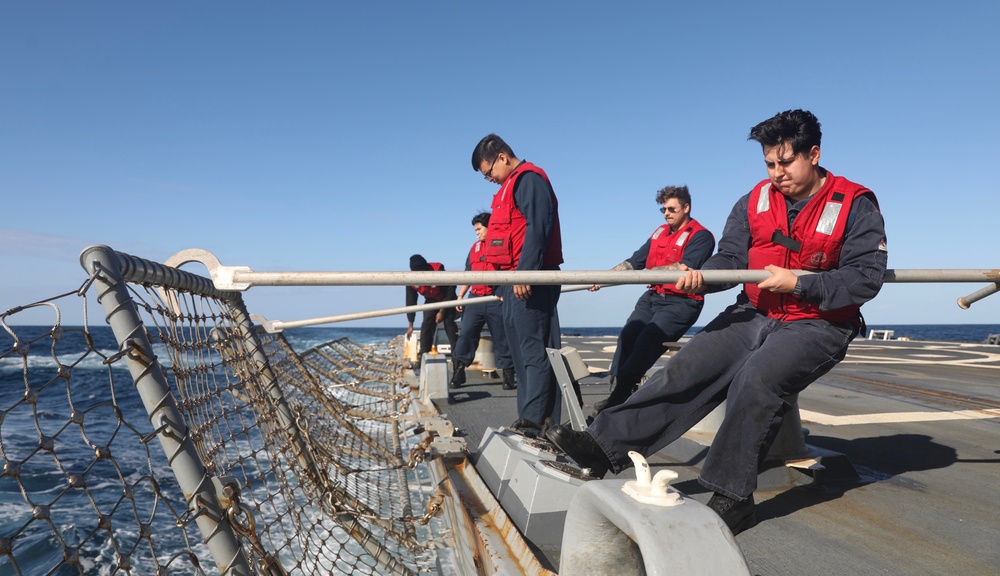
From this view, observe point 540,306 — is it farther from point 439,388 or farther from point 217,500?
point 439,388

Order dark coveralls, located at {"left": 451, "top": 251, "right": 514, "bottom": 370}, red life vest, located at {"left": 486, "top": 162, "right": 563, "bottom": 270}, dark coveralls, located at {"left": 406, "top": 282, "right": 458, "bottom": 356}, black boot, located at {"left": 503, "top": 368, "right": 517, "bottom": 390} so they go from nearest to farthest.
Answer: red life vest, located at {"left": 486, "top": 162, "right": 563, "bottom": 270} → dark coveralls, located at {"left": 451, "top": 251, "right": 514, "bottom": 370} → black boot, located at {"left": 503, "top": 368, "right": 517, "bottom": 390} → dark coveralls, located at {"left": 406, "top": 282, "right": 458, "bottom": 356}

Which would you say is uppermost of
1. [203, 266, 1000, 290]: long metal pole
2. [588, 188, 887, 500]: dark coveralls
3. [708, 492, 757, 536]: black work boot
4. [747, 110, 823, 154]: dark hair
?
[747, 110, 823, 154]: dark hair

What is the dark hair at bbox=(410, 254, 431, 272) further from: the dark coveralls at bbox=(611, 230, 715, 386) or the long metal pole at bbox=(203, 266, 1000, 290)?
the long metal pole at bbox=(203, 266, 1000, 290)

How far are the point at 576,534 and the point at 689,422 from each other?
1.28m

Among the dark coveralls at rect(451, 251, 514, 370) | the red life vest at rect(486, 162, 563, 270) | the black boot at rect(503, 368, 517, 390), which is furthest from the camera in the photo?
Answer: the black boot at rect(503, 368, 517, 390)

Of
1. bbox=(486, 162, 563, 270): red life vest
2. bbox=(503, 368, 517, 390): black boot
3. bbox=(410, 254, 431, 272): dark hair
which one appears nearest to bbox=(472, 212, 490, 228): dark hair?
bbox=(410, 254, 431, 272): dark hair

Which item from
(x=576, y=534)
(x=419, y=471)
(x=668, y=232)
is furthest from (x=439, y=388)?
(x=576, y=534)

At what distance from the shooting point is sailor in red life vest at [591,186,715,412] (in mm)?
3969

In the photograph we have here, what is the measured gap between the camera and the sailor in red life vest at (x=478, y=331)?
557 centimetres

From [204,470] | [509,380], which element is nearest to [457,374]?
[509,380]

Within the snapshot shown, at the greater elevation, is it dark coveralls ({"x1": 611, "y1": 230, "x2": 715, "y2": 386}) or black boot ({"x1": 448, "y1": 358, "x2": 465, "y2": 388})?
dark coveralls ({"x1": 611, "y1": 230, "x2": 715, "y2": 386})

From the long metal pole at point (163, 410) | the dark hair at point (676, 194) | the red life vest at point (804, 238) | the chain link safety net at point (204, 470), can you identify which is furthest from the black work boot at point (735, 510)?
the dark hair at point (676, 194)

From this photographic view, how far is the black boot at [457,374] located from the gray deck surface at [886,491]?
0.56 m

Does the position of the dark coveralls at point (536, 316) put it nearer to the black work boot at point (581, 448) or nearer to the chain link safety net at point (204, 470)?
the chain link safety net at point (204, 470)
